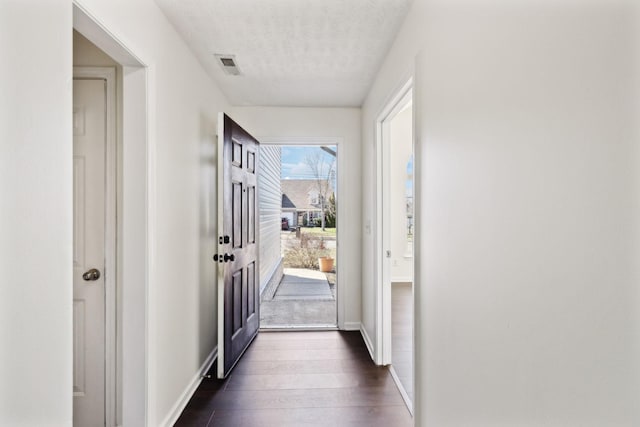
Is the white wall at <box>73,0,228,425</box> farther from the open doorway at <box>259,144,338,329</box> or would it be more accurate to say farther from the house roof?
the house roof

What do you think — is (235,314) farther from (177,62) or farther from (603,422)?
(603,422)

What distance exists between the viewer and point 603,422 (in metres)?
0.66

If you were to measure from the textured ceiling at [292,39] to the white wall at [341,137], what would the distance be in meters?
0.47

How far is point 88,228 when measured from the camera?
192cm

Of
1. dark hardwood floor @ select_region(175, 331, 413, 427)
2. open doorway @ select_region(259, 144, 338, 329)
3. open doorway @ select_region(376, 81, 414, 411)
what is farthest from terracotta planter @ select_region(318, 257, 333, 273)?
dark hardwood floor @ select_region(175, 331, 413, 427)

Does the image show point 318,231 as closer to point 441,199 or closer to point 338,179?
point 338,179

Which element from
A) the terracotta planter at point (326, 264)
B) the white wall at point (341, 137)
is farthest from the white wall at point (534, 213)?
the terracotta planter at point (326, 264)

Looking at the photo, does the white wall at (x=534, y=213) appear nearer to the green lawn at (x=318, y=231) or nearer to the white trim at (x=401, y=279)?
the white trim at (x=401, y=279)

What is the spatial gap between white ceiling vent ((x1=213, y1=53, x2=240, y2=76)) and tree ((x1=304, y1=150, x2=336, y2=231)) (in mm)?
4530

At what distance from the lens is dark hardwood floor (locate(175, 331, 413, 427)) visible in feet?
6.83

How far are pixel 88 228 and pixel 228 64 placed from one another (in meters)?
1.52

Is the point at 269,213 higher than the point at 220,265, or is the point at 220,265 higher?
the point at 269,213

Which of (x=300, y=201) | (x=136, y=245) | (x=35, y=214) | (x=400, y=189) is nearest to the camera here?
(x=35, y=214)

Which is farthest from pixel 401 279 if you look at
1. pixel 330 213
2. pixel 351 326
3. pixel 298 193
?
pixel 298 193
